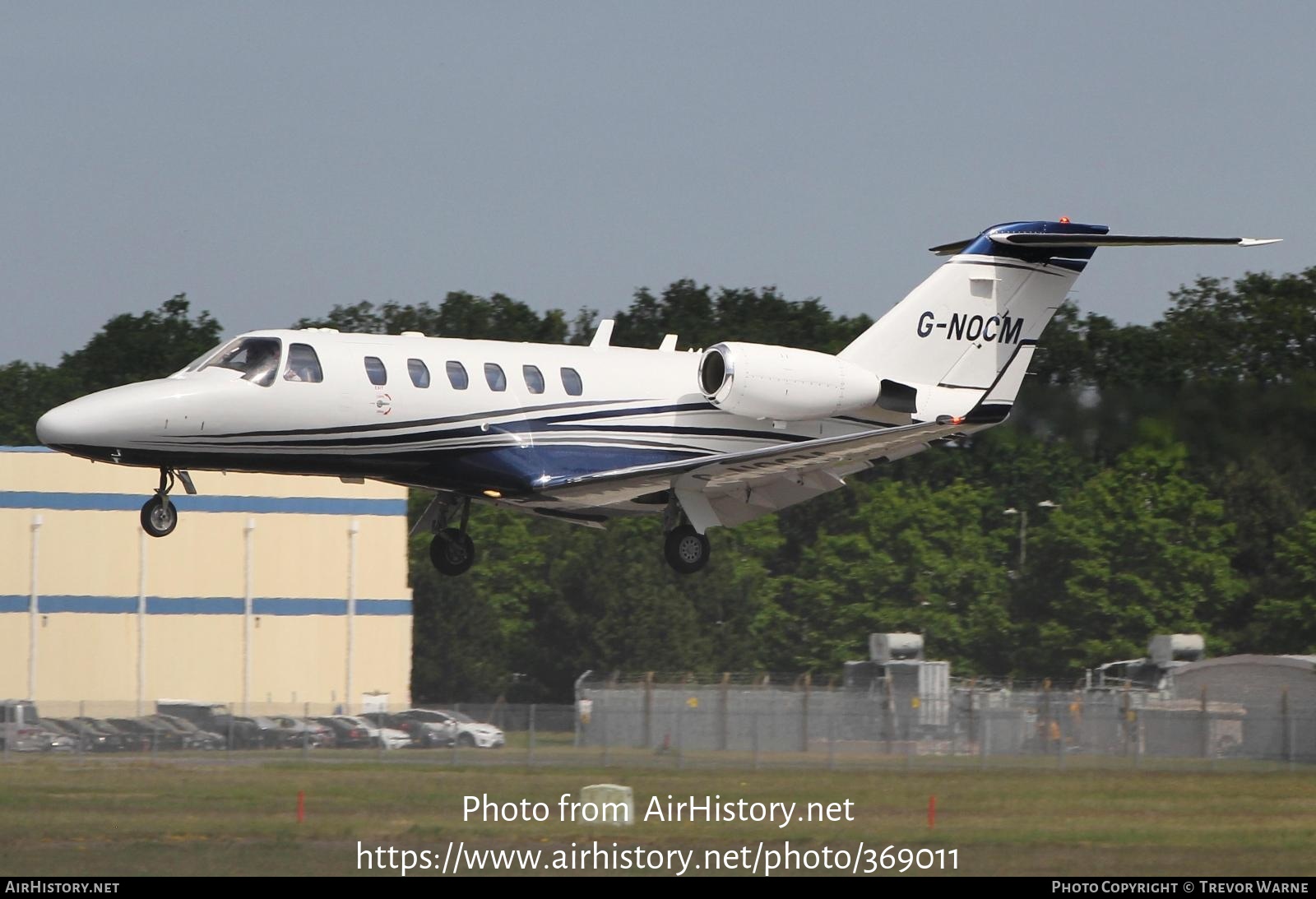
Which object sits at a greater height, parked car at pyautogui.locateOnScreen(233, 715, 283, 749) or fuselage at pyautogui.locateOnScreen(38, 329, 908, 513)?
fuselage at pyautogui.locateOnScreen(38, 329, 908, 513)

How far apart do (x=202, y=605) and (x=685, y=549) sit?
2097 centimetres

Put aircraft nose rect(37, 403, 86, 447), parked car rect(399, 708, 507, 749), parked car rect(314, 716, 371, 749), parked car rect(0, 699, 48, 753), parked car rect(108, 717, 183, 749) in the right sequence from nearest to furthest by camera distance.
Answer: aircraft nose rect(37, 403, 86, 447)
parked car rect(0, 699, 48, 753)
parked car rect(108, 717, 183, 749)
parked car rect(399, 708, 507, 749)
parked car rect(314, 716, 371, 749)

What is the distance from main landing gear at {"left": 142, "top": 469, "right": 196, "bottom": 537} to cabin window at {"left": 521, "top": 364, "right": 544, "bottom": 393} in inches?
169

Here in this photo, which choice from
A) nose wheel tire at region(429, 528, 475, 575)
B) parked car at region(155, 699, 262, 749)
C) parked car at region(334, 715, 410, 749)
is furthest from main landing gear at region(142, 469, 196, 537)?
parked car at region(334, 715, 410, 749)

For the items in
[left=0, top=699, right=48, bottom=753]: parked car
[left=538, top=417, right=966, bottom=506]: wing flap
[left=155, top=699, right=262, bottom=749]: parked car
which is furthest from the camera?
[left=155, top=699, right=262, bottom=749]: parked car

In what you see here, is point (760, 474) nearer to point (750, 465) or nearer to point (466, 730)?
point (750, 465)

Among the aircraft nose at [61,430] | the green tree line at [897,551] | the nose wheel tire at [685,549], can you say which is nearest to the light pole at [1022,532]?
the green tree line at [897,551]

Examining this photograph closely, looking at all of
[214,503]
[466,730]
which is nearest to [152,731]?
[466,730]

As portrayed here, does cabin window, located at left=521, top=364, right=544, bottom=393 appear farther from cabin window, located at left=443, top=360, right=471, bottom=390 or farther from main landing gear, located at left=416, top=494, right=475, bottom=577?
main landing gear, located at left=416, top=494, right=475, bottom=577

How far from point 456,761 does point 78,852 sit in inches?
397

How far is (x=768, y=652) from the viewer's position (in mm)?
65312

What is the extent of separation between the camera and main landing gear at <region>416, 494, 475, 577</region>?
27.0 m

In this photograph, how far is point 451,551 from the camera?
27.1 metres
